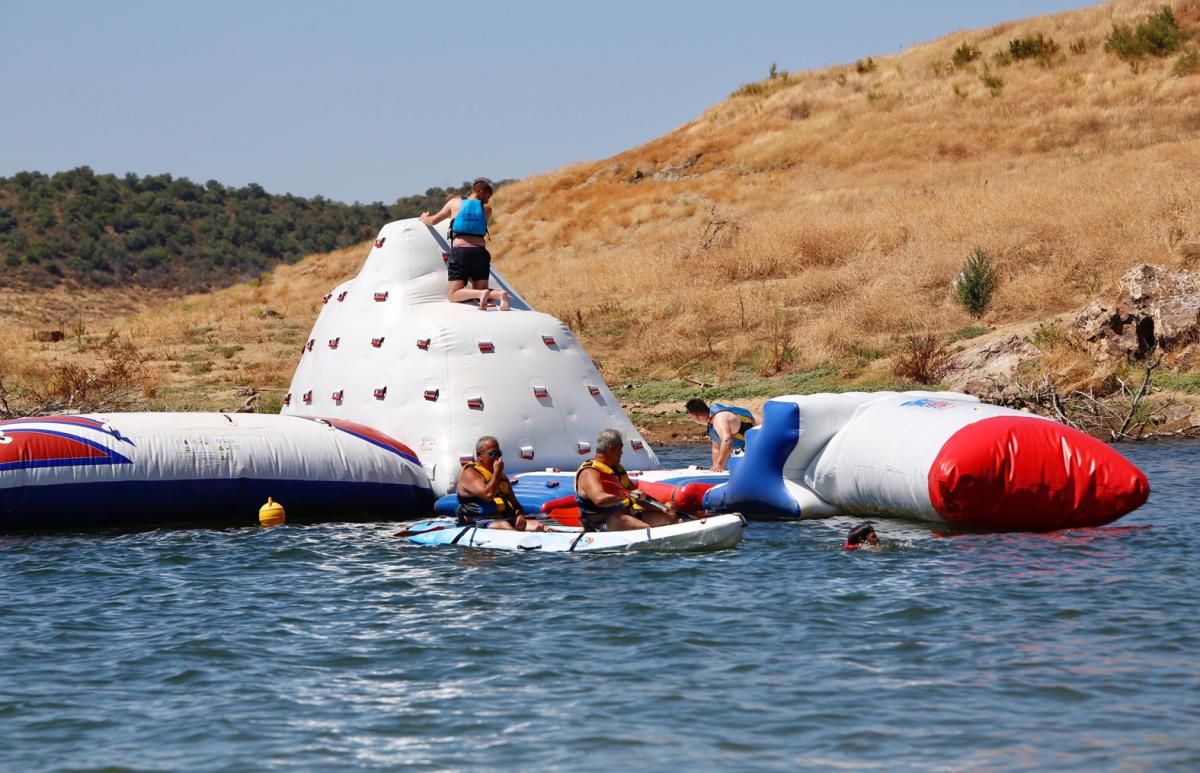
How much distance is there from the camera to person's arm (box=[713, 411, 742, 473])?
1511 cm

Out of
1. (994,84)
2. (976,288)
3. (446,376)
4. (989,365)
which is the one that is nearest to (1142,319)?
(989,365)

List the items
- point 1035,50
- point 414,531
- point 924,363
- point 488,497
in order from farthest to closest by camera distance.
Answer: point 1035,50
point 924,363
point 414,531
point 488,497

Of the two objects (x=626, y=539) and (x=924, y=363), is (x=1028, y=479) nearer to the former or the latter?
(x=626, y=539)

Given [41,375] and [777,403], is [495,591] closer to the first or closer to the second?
[777,403]

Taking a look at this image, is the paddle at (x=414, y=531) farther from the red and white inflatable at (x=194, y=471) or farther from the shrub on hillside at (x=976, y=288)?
the shrub on hillside at (x=976, y=288)

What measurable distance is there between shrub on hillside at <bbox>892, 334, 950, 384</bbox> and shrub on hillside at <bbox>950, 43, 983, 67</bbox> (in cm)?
3252

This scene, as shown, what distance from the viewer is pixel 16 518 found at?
13.6 m

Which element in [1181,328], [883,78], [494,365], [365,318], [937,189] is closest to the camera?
[494,365]

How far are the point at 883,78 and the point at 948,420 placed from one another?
44718 mm

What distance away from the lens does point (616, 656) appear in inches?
348

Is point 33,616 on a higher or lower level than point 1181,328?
lower

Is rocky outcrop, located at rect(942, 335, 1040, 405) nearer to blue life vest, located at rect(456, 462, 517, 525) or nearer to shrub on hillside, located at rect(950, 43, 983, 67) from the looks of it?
blue life vest, located at rect(456, 462, 517, 525)

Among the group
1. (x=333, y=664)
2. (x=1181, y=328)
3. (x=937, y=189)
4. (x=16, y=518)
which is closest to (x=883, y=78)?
(x=937, y=189)

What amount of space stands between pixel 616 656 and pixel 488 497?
442cm
